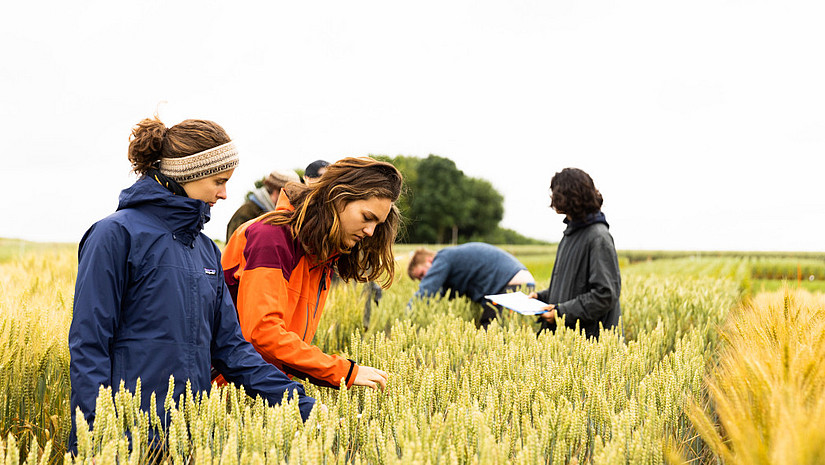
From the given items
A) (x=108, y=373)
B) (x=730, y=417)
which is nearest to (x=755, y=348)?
(x=730, y=417)

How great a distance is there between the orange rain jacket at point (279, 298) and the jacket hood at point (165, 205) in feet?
0.85

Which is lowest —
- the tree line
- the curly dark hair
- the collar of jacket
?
the collar of jacket

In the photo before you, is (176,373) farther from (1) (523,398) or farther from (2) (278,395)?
(1) (523,398)

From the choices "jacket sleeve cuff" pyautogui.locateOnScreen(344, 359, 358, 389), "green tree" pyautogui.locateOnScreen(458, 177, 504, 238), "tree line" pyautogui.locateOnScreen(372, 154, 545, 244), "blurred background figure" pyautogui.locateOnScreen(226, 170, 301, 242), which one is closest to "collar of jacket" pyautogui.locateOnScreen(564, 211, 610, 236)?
"blurred background figure" pyautogui.locateOnScreen(226, 170, 301, 242)

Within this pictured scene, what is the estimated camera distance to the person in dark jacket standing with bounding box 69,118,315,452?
153 cm

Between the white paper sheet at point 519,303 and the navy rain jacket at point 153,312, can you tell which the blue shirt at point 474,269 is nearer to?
the white paper sheet at point 519,303

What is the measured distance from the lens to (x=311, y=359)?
1.89 meters

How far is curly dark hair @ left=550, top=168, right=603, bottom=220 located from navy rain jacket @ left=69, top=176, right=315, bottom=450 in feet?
7.88

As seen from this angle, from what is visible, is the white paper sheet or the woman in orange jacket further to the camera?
the white paper sheet

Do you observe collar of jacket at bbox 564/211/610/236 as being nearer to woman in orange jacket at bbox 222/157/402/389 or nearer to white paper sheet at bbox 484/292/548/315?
white paper sheet at bbox 484/292/548/315

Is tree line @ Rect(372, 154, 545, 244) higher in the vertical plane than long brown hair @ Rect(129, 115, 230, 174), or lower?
higher

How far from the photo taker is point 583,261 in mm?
3732

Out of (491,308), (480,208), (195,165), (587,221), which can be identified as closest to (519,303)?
(587,221)

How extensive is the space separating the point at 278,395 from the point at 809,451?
54.0 inches
